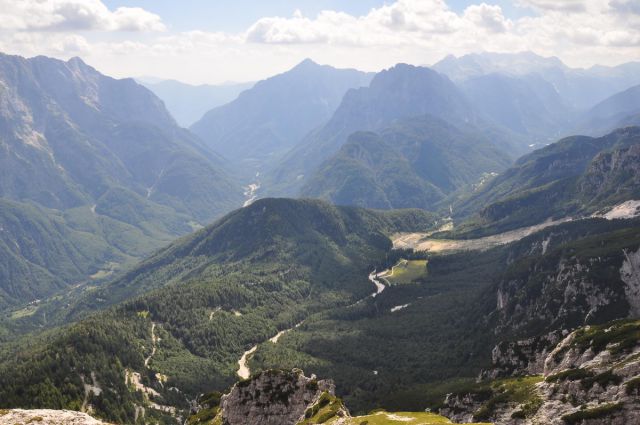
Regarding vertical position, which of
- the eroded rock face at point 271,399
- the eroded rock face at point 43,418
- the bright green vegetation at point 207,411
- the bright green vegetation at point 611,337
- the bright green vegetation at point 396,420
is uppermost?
the bright green vegetation at point 611,337

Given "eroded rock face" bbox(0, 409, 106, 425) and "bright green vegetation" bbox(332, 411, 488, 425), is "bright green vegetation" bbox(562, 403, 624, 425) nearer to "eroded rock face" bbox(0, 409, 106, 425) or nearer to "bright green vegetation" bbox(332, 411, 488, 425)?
"bright green vegetation" bbox(332, 411, 488, 425)

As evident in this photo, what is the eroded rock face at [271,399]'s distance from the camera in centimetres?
15812

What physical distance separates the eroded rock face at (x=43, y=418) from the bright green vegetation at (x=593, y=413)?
93.9 metres

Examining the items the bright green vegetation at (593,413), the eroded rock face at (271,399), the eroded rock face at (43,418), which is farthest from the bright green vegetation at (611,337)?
the eroded rock face at (43,418)

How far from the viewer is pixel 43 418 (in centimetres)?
11919

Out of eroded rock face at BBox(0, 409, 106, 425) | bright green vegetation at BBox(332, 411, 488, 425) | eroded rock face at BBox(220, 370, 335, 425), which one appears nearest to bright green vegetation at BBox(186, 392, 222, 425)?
eroded rock face at BBox(220, 370, 335, 425)

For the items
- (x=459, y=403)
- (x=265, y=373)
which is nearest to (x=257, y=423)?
(x=265, y=373)

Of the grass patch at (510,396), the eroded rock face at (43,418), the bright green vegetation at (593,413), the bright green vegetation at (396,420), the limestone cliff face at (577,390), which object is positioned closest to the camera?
the bright green vegetation at (593,413)

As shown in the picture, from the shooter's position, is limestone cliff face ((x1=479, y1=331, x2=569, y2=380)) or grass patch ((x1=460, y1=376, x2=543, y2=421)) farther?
limestone cliff face ((x1=479, y1=331, x2=569, y2=380))

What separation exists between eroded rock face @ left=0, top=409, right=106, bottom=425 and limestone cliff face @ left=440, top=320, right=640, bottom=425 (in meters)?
87.7

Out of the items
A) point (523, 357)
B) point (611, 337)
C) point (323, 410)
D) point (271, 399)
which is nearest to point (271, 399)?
point (271, 399)

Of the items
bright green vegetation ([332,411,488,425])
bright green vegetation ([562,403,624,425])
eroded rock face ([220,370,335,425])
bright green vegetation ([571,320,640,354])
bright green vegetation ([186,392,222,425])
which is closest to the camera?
bright green vegetation ([562,403,624,425])

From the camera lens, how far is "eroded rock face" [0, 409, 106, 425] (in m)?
118

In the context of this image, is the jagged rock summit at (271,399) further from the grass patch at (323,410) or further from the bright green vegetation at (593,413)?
the bright green vegetation at (593,413)
